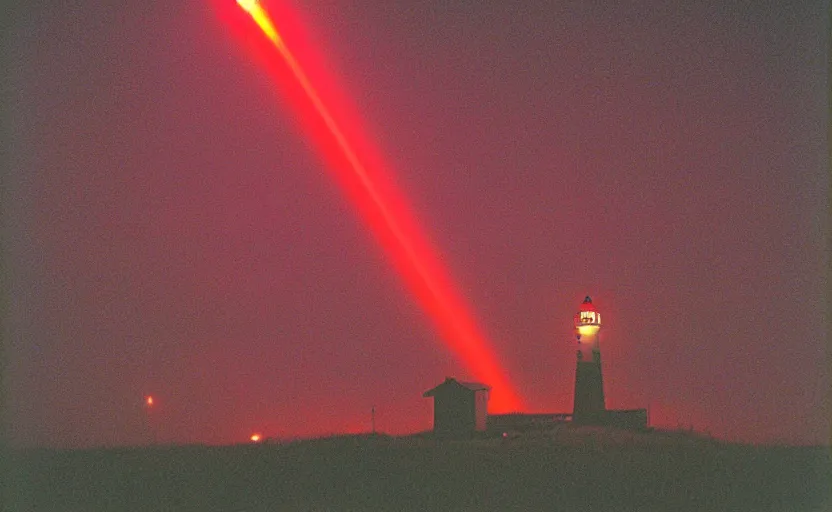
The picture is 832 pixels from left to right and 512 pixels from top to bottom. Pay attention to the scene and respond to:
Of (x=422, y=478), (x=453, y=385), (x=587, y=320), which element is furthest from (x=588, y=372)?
(x=422, y=478)

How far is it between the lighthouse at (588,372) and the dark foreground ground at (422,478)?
794cm

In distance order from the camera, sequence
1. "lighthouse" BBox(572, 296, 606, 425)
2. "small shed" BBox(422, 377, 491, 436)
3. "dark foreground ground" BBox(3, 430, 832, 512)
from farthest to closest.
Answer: "lighthouse" BBox(572, 296, 606, 425) < "small shed" BBox(422, 377, 491, 436) < "dark foreground ground" BBox(3, 430, 832, 512)

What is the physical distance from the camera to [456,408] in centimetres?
5081

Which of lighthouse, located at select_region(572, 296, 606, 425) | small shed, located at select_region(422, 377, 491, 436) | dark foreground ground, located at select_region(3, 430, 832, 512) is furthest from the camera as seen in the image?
lighthouse, located at select_region(572, 296, 606, 425)

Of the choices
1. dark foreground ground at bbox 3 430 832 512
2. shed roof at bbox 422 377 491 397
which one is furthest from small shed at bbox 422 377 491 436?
dark foreground ground at bbox 3 430 832 512

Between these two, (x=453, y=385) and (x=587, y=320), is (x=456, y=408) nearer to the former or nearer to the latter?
(x=453, y=385)

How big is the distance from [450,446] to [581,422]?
455 inches

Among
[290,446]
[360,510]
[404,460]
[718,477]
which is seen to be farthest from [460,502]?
[290,446]

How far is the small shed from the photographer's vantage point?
5059 cm

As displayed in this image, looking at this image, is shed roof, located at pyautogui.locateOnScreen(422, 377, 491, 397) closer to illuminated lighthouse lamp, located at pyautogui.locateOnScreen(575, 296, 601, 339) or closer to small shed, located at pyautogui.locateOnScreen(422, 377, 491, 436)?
small shed, located at pyautogui.locateOnScreen(422, 377, 491, 436)

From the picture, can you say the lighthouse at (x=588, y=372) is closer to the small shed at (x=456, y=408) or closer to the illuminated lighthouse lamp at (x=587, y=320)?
the illuminated lighthouse lamp at (x=587, y=320)

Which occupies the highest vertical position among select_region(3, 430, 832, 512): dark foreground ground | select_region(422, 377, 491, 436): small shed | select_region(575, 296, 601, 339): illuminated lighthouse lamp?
select_region(575, 296, 601, 339): illuminated lighthouse lamp

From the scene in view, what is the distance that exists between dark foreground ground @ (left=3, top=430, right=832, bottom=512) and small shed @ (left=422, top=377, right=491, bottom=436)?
4.52 m

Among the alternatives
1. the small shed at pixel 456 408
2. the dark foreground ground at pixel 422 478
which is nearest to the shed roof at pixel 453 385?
the small shed at pixel 456 408
